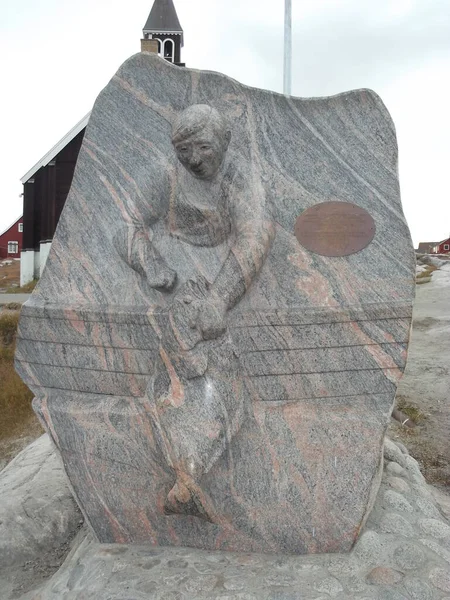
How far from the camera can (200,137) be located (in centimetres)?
251

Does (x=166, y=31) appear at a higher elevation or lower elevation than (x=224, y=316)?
higher

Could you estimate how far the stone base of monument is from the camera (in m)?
2.38

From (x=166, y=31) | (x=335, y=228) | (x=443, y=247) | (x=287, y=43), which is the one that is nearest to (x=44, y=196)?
(x=287, y=43)

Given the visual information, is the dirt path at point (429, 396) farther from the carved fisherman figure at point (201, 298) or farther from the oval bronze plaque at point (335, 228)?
the carved fisherman figure at point (201, 298)

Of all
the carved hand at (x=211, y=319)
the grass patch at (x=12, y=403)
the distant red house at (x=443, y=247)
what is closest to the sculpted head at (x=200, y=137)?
the carved hand at (x=211, y=319)

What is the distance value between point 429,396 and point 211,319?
194 inches

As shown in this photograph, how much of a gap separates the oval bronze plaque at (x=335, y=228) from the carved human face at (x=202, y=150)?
54 cm

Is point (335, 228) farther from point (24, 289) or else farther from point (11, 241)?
point (11, 241)

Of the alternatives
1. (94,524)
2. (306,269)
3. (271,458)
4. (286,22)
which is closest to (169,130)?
(306,269)

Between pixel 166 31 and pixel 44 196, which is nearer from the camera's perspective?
pixel 44 196

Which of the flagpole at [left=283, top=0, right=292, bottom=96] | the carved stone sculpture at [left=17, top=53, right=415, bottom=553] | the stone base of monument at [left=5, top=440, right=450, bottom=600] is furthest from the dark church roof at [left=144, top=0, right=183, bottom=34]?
the stone base of monument at [left=5, top=440, right=450, bottom=600]

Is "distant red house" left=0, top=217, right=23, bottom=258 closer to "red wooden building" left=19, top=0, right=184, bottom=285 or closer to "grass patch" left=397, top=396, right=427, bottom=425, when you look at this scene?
"red wooden building" left=19, top=0, right=184, bottom=285

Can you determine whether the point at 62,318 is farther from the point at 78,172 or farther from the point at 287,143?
the point at 287,143

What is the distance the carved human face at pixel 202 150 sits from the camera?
252 cm
